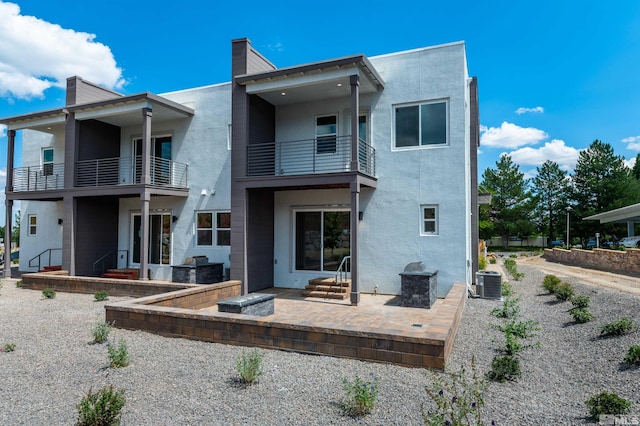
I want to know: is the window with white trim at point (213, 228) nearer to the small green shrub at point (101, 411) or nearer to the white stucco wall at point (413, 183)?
the white stucco wall at point (413, 183)

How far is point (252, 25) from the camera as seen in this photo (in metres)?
13.1

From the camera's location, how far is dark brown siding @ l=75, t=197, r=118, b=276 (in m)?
14.7

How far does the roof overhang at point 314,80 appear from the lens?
10102 mm

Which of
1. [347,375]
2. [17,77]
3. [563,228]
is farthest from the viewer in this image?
[563,228]

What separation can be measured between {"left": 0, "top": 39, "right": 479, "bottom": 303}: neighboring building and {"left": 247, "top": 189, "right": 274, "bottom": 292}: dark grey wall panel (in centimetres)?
6

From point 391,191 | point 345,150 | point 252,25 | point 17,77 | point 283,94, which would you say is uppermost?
point 17,77

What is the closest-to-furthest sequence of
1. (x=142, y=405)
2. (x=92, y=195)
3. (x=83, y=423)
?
(x=83, y=423)
(x=142, y=405)
(x=92, y=195)

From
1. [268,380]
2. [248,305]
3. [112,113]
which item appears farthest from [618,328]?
[112,113]

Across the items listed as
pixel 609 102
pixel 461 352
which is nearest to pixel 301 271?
pixel 461 352

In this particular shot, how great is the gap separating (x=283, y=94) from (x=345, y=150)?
2574 millimetres

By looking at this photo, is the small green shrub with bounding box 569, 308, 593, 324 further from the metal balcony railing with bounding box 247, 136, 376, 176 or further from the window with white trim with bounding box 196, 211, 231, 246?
the window with white trim with bounding box 196, 211, 231, 246

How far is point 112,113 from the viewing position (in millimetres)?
13695

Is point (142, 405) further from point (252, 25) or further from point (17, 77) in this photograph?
point (17, 77)

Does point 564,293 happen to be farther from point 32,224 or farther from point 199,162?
point 32,224
